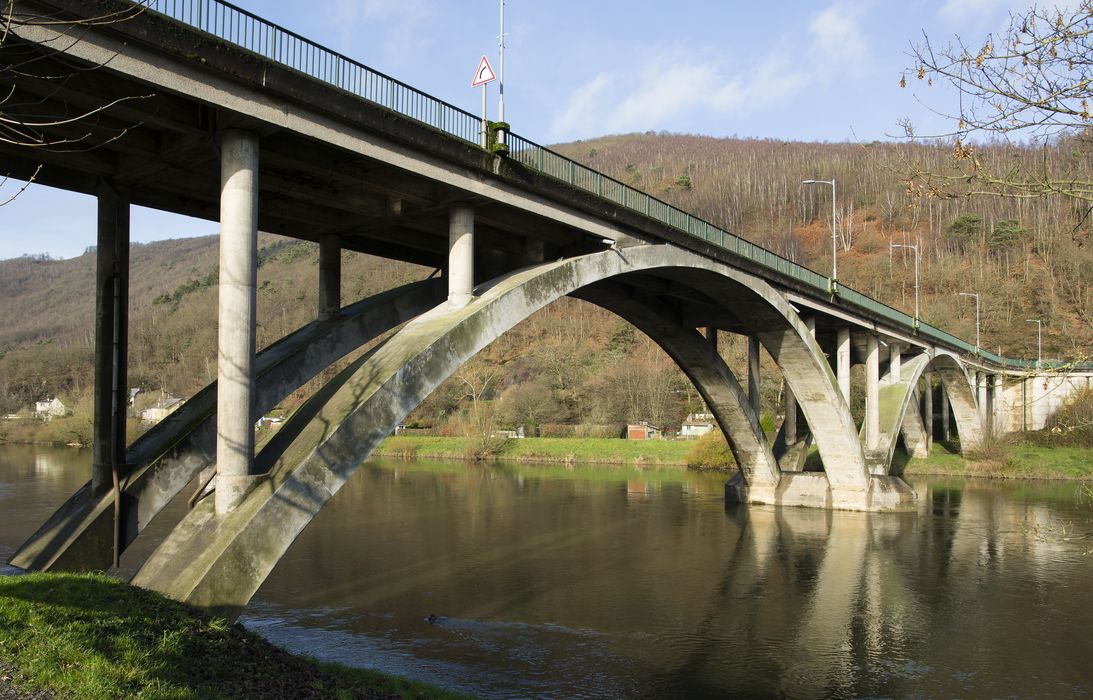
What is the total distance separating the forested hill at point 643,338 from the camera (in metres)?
70.7

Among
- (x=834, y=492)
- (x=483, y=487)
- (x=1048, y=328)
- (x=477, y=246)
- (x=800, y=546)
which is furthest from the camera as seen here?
(x=1048, y=328)

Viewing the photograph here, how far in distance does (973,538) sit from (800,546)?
6603mm

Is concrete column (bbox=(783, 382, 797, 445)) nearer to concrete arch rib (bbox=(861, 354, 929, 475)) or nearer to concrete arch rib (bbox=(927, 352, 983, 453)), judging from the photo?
concrete arch rib (bbox=(861, 354, 929, 475))

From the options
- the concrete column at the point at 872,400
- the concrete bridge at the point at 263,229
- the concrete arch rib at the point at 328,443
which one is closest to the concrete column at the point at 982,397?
the concrete column at the point at 872,400

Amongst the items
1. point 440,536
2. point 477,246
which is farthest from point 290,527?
point 440,536

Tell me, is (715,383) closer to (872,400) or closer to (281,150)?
(872,400)

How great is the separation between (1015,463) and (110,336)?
53.6m

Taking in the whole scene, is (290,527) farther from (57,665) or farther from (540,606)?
(540,606)

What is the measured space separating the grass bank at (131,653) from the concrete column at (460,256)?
6.60m

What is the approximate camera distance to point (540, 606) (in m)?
17.5

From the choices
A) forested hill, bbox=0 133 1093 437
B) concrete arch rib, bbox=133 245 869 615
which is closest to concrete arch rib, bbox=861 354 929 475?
forested hill, bbox=0 133 1093 437

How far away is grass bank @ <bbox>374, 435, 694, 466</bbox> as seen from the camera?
58.9 m

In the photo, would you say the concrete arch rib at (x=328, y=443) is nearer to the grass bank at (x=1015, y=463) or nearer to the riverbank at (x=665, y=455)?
the riverbank at (x=665, y=455)

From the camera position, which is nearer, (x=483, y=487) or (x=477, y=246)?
(x=477, y=246)
